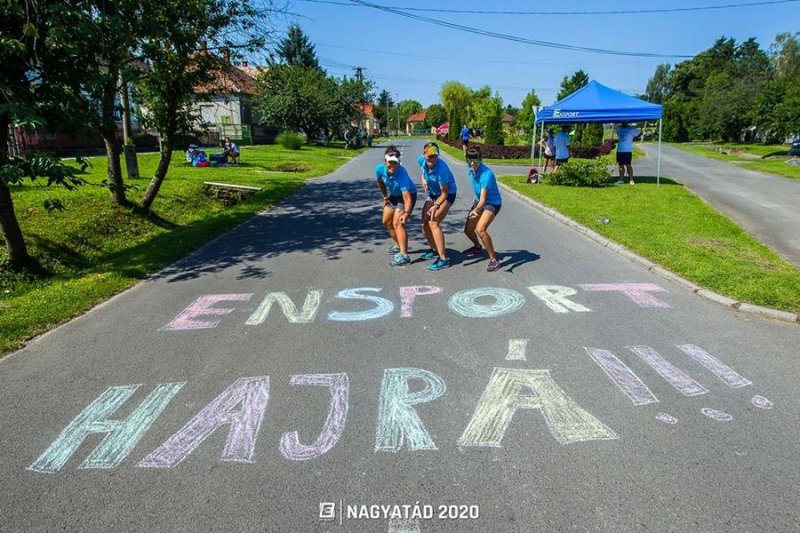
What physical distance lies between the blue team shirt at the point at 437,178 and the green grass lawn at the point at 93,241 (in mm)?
4273

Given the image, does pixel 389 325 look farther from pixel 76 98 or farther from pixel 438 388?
pixel 76 98

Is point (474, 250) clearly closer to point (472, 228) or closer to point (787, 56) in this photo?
point (472, 228)

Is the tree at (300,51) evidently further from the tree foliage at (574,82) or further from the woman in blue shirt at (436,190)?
the woman in blue shirt at (436,190)

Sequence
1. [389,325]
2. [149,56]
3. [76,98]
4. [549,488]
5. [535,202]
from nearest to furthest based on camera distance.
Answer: [549,488] < [389,325] < [76,98] < [149,56] < [535,202]

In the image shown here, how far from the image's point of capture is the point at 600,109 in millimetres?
14984

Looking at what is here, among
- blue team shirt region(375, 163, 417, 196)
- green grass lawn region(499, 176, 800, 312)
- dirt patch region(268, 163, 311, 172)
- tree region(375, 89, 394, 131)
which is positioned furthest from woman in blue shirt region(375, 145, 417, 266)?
tree region(375, 89, 394, 131)

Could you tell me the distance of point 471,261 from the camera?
7191 millimetres

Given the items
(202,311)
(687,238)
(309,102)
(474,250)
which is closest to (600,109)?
(687,238)

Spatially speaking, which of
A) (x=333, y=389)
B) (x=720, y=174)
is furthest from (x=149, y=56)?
(x=720, y=174)

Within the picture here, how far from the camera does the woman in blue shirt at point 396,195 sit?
21.8 ft

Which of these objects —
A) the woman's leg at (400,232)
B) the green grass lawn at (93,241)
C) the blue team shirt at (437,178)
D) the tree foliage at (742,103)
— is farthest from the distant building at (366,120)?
the blue team shirt at (437,178)

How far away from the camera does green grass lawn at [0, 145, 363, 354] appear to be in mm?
5652

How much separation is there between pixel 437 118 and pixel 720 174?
99856 mm

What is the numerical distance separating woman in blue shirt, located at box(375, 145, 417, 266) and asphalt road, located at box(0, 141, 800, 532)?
3.76 ft
